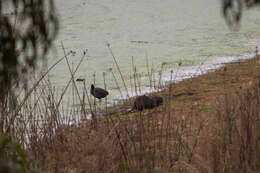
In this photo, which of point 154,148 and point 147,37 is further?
point 147,37

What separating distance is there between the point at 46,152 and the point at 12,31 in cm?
73

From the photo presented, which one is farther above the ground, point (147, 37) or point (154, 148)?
point (147, 37)

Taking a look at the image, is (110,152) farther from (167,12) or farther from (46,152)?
(167,12)

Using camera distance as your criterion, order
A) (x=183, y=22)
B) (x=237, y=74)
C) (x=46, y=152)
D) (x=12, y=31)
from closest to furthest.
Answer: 1. (x=12, y=31)
2. (x=46, y=152)
3. (x=237, y=74)
4. (x=183, y=22)

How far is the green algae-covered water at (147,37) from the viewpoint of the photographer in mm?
7223

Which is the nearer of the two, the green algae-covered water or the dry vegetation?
the dry vegetation

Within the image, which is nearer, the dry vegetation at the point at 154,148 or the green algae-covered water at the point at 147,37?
the dry vegetation at the point at 154,148

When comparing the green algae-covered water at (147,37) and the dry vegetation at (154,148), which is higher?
the green algae-covered water at (147,37)

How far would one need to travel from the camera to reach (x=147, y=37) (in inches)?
385

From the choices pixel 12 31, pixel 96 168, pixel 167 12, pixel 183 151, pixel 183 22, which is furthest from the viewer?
pixel 167 12

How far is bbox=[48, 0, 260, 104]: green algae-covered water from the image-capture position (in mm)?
7223

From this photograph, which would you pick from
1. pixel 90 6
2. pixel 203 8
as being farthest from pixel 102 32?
pixel 203 8

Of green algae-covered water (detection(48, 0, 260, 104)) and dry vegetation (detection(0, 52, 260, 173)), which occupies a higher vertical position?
green algae-covered water (detection(48, 0, 260, 104))

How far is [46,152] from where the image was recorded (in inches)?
94.7
